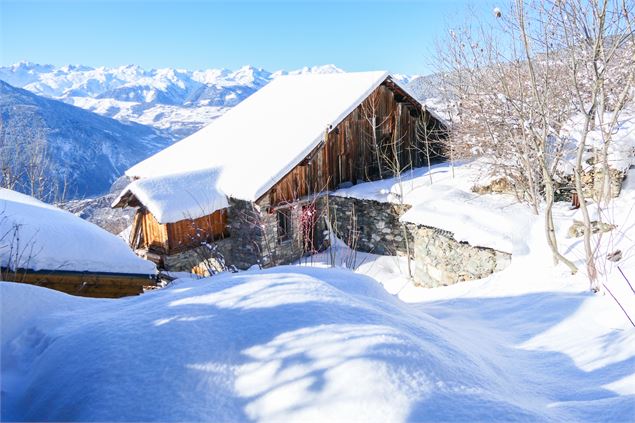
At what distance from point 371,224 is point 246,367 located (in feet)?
36.9

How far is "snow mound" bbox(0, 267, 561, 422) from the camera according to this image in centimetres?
229

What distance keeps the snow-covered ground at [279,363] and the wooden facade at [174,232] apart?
9197 mm

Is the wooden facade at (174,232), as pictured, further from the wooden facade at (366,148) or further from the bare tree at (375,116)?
the bare tree at (375,116)

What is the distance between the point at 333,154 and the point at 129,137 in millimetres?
137011

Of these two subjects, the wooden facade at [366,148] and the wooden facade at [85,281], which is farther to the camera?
the wooden facade at [366,148]

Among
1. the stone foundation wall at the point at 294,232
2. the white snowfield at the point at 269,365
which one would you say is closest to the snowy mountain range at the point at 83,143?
the stone foundation wall at the point at 294,232

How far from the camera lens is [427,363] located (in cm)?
271

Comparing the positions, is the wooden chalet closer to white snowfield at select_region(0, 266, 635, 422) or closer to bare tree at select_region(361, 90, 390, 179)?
bare tree at select_region(361, 90, 390, 179)

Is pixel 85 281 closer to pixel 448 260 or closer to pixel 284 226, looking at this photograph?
pixel 448 260

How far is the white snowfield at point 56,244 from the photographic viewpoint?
19.6ft

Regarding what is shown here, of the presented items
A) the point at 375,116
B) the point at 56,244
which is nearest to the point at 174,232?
the point at 56,244

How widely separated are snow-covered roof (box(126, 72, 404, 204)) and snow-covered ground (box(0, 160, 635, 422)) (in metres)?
9.07

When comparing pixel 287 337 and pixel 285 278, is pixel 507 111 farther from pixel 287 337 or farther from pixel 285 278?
pixel 287 337

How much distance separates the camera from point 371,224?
44.7ft
